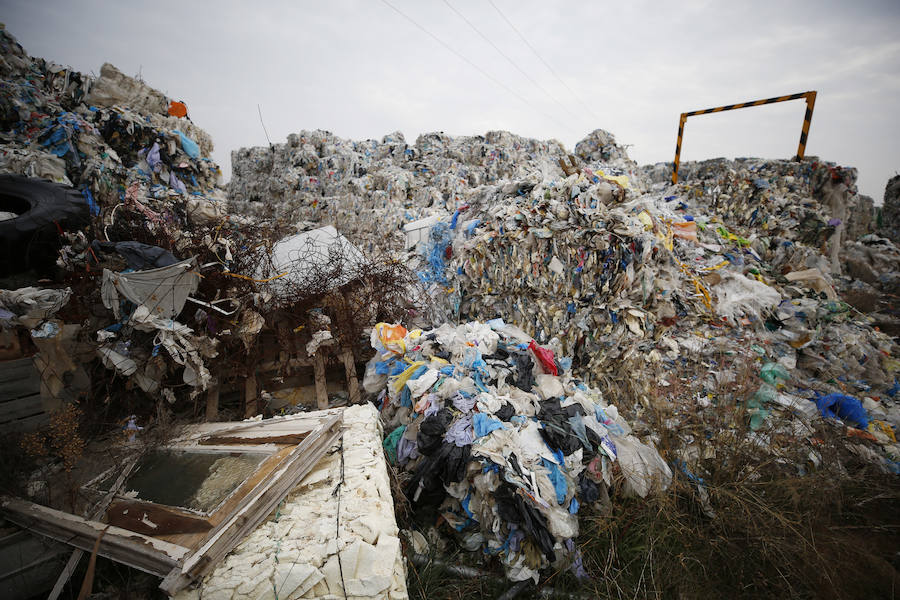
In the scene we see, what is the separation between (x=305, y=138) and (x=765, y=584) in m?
11.8

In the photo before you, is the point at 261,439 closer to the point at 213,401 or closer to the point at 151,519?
the point at 151,519

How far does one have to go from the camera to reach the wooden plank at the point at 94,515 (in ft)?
4.66

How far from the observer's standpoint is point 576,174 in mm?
3977

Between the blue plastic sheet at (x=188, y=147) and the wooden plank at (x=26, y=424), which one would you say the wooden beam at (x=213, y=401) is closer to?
the wooden plank at (x=26, y=424)

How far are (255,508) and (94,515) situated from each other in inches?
30.1

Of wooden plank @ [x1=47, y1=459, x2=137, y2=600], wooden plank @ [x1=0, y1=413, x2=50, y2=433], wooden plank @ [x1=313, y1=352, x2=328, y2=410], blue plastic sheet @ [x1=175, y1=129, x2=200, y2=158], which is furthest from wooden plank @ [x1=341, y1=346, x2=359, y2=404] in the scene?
blue plastic sheet @ [x1=175, y1=129, x2=200, y2=158]

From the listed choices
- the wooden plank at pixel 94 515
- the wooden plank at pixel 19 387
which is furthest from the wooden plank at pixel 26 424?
the wooden plank at pixel 94 515

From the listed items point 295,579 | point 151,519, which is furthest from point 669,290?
point 151,519

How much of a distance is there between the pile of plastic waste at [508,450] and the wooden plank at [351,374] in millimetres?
298

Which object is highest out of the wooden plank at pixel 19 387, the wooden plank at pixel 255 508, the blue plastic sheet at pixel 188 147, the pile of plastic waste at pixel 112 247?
the blue plastic sheet at pixel 188 147

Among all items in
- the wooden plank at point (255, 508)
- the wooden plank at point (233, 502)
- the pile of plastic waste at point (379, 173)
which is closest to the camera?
the wooden plank at point (255, 508)

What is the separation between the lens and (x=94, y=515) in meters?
1.57

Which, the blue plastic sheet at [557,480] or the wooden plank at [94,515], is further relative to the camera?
the blue plastic sheet at [557,480]

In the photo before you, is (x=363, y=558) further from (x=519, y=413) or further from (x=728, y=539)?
(x=728, y=539)
